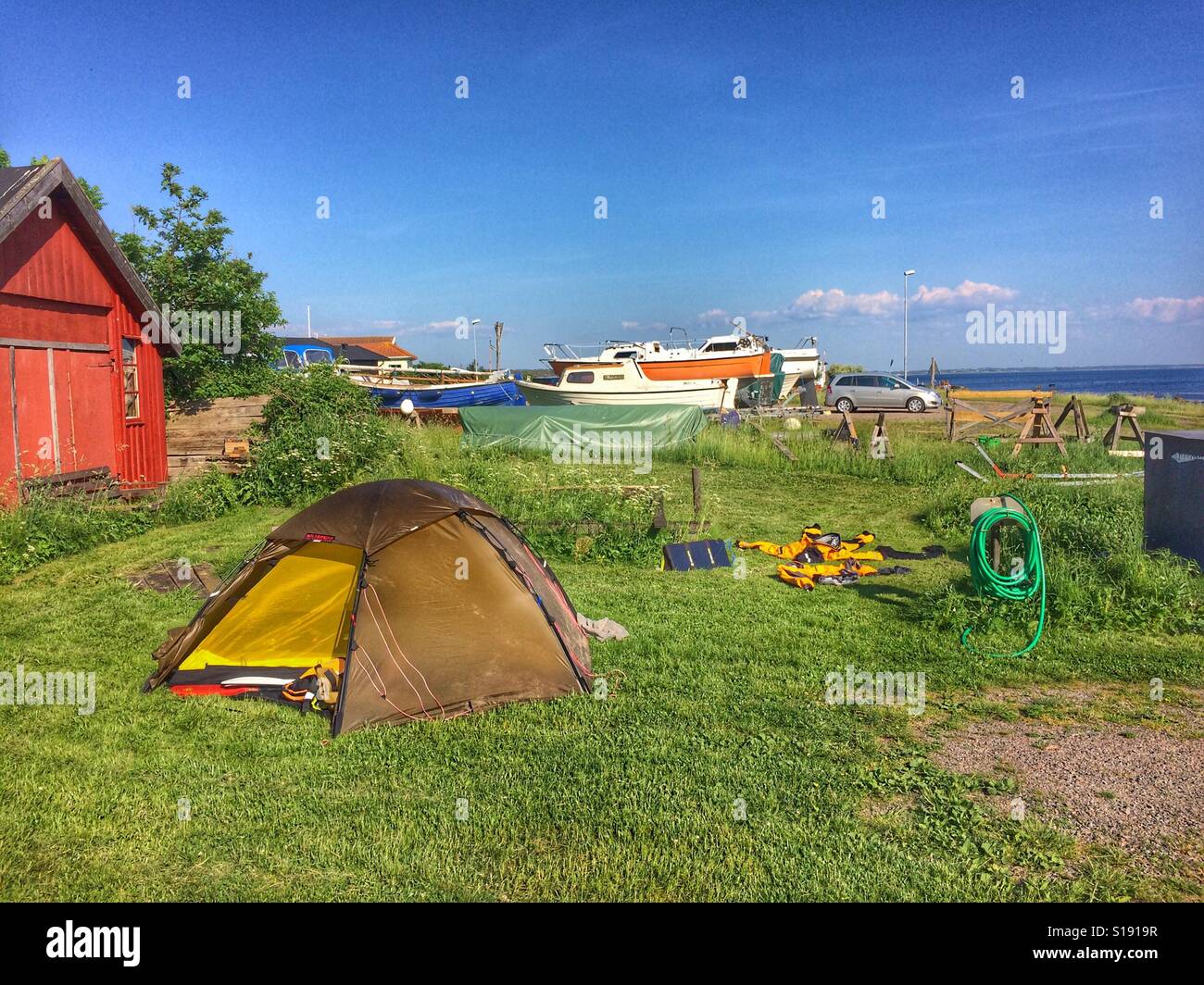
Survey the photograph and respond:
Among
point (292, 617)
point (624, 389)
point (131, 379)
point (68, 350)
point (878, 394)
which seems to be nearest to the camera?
point (292, 617)

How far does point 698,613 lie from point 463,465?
788cm

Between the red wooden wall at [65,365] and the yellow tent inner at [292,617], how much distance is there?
22.4ft

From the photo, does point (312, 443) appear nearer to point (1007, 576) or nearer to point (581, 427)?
point (581, 427)

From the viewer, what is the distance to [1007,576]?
28.9ft

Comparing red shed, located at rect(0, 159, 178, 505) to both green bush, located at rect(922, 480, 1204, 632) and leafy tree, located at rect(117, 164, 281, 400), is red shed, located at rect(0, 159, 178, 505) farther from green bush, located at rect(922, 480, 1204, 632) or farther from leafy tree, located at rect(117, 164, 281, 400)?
green bush, located at rect(922, 480, 1204, 632)

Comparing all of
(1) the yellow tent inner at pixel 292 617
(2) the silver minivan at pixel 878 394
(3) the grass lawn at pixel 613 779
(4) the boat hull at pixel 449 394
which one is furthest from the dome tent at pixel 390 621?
(2) the silver minivan at pixel 878 394

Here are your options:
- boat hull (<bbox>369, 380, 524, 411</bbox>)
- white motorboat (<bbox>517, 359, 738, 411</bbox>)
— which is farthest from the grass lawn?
boat hull (<bbox>369, 380, 524, 411</bbox>)

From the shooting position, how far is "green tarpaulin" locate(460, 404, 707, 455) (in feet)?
66.0

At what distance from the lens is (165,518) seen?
45.0 feet

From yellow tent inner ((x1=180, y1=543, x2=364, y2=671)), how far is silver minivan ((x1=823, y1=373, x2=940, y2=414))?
28.8 meters

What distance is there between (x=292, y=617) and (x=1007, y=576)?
7036 millimetres

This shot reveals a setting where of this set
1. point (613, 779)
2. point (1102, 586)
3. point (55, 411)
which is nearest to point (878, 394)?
point (1102, 586)

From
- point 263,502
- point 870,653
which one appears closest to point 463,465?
point 263,502
